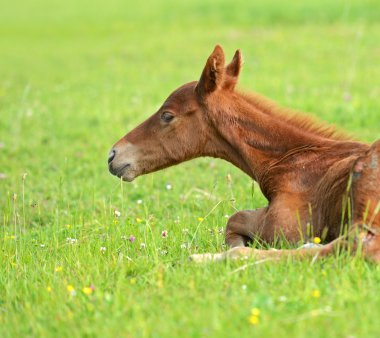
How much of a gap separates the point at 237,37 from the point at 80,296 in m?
18.0

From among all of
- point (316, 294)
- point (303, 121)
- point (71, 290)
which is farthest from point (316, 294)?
point (303, 121)

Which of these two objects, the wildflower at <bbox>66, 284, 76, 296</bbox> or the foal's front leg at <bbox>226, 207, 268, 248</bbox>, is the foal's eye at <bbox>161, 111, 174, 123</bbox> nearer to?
the foal's front leg at <bbox>226, 207, 268, 248</bbox>

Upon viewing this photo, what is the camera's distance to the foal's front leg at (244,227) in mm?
6020

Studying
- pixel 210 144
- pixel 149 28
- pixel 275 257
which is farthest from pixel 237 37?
pixel 275 257

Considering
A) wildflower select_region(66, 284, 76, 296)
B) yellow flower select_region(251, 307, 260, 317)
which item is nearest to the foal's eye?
wildflower select_region(66, 284, 76, 296)

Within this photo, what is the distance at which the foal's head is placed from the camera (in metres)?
6.40

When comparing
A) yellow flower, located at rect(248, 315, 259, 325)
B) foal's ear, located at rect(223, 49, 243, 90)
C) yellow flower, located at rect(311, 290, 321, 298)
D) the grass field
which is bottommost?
the grass field

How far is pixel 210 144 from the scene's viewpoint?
6.51 m

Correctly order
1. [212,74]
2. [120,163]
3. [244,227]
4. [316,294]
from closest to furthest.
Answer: [316,294] → [244,227] → [212,74] → [120,163]

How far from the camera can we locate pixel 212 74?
6.31 m

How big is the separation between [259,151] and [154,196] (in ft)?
8.31

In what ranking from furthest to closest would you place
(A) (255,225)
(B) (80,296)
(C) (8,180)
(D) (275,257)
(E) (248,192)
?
(C) (8,180) → (E) (248,192) → (A) (255,225) → (D) (275,257) → (B) (80,296)

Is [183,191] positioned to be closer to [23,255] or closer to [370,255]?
[23,255]

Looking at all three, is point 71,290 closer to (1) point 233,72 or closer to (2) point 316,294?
(2) point 316,294
